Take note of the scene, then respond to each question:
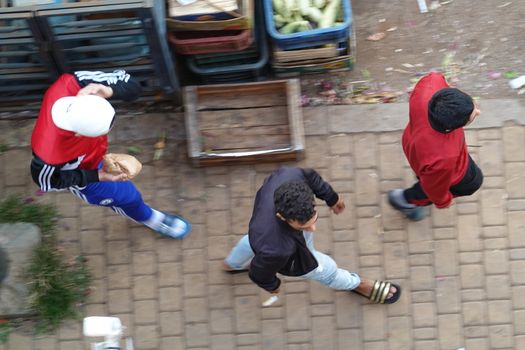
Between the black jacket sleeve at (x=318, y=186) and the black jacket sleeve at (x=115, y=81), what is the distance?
4.19 ft

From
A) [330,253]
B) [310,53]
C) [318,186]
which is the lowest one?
[330,253]

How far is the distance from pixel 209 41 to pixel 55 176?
5.33ft

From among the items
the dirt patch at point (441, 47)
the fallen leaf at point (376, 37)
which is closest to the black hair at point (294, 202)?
the dirt patch at point (441, 47)

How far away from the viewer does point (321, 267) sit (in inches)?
184

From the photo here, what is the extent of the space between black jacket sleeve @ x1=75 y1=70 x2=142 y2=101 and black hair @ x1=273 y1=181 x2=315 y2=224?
136 centimetres

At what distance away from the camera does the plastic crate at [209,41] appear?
5.25 m

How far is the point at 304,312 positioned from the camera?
5.35 meters

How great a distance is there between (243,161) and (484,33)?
239cm

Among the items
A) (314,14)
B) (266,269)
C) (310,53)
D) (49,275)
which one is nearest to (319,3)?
(314,14)

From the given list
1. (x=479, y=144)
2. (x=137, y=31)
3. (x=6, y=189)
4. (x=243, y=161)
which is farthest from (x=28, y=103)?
(x=479, y=144)

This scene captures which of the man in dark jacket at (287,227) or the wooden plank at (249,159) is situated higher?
the man in dark jacket at (287,227)

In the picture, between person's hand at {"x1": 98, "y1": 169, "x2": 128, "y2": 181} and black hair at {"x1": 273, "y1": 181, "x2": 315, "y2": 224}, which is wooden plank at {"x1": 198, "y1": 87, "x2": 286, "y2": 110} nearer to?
person's hand at {"x1": 98, "y1": 169, "x2": 128, "y2": 181}

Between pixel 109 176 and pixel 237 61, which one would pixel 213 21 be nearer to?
pixel 237 61

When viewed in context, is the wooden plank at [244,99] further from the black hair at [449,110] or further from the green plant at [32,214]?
the black hair at [449,110]
